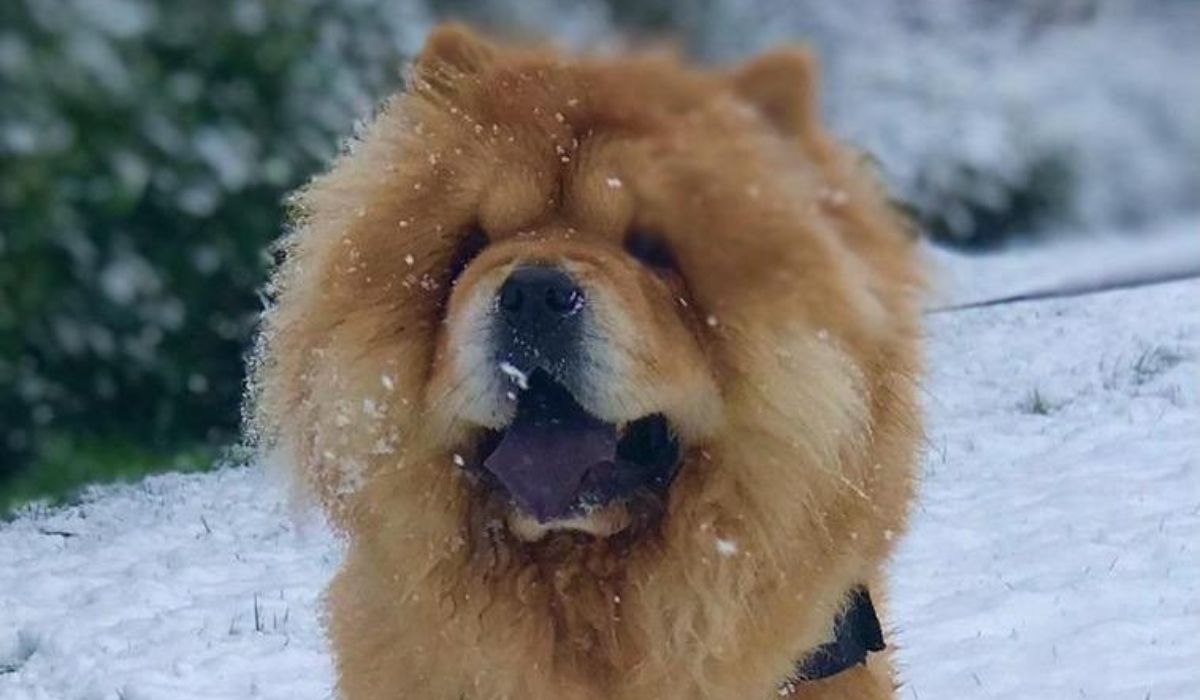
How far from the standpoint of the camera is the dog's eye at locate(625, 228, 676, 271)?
1.96 meters

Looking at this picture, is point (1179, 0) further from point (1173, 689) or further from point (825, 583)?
point (1173, 689)

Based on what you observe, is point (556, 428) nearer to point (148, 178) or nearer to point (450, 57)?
point (450, 57)

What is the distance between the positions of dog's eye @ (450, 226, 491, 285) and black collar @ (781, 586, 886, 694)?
0.77 m

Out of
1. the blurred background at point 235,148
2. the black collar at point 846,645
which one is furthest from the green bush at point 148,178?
the black collar at point 846,645

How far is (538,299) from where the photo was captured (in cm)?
184

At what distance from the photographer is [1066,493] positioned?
5191mm

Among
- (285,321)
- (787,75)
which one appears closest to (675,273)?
(787,75)

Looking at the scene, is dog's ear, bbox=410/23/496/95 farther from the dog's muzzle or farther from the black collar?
the black collar

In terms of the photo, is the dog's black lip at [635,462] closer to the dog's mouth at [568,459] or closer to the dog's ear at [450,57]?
the dog's mouth at [568,459]

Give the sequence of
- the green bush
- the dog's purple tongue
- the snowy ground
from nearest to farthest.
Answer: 1. the dog's purple tongue
2. the snowy ground
3. the green bush

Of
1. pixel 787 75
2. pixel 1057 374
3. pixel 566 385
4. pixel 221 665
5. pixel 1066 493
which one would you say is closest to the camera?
pixel 566 385

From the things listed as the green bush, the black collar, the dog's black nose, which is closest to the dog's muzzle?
the dog's black nose

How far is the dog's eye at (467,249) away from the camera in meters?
2.03

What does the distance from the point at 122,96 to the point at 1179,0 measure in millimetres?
3766
